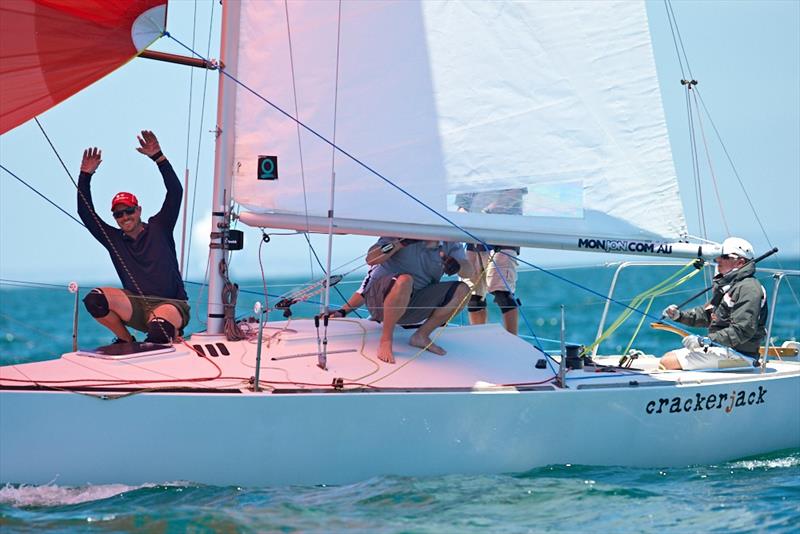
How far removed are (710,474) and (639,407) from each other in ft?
2.18

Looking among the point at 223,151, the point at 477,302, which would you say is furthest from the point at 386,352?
the point at 223,151

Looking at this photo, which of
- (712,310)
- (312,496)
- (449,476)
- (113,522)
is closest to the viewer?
(113,522)

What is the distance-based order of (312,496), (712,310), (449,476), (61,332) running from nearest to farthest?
(312,496)
(449,476)
(712,310)
(61,332)

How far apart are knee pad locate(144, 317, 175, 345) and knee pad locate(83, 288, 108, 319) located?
30 centimetres

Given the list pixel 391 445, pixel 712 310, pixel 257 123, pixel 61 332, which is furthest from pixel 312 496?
pixel 61 332

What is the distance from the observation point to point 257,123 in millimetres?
6926

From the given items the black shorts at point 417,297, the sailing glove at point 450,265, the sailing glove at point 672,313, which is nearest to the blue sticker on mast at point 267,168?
the black shorts at point 417,297

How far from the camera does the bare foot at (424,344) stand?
7000 mm

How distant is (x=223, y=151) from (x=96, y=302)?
1.19 m

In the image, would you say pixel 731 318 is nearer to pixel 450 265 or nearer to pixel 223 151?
pixel 450 265

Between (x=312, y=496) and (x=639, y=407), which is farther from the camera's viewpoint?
(x=639, y=407)

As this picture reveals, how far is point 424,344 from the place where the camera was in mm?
7023

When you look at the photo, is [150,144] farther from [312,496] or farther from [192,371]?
[312,496]

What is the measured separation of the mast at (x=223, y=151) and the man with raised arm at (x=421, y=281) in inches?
36.4
